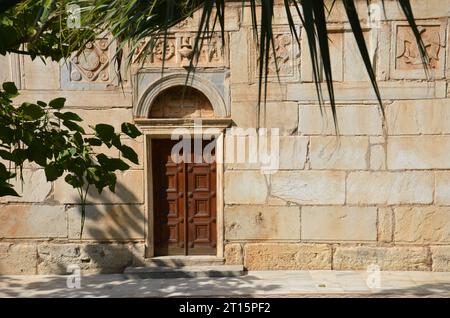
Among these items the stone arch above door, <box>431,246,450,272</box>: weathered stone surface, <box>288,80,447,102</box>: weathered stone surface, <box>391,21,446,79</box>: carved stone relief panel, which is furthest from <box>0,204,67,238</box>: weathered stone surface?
<box>431,246,450,272</box>: weathered stone surface

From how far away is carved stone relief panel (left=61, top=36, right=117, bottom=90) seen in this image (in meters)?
5.23

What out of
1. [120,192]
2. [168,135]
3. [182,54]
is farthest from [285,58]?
[120,192]

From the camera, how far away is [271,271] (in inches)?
207

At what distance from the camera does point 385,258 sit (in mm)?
5227

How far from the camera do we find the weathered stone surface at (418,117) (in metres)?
5.06

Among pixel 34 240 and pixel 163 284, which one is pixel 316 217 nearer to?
pixel 163 284

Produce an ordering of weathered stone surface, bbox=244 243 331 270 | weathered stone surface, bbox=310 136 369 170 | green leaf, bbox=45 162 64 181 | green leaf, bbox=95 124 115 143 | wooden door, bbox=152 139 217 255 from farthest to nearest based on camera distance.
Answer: wooden door, bbox=152 139 217 255
weathered stone surface, bbox=244 243 331 270
weathered stone surface, bbox=310 136 369 170
green leaf, bbox=95 124 115 143
green leaf, bbox=45 162 64 181

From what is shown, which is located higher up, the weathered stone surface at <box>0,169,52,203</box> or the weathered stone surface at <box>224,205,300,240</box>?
the weathered stone surface at <box>0,169,52,203</box>

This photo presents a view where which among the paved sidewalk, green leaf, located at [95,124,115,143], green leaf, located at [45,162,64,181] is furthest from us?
the paved sidewalk

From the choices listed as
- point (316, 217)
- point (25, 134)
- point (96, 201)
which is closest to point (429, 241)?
point (316, 217)

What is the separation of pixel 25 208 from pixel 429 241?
5.44 m

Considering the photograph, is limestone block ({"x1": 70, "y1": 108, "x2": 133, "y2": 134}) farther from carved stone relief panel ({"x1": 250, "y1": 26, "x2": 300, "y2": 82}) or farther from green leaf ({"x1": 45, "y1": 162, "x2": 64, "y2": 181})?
green leaf ({"x1": 45, "y1": 162, "x2": 64, "y2": 181})

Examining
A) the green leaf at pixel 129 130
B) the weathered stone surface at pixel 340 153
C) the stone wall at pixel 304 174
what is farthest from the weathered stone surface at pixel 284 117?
the green leaf at pixel 129 130

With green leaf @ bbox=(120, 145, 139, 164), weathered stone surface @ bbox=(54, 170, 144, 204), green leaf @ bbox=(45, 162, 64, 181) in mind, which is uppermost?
green leaf @ bbox=(120, 145, 139, 164)
